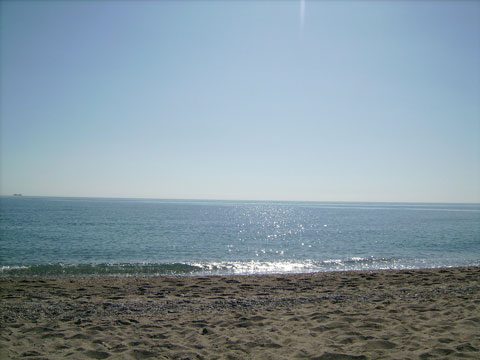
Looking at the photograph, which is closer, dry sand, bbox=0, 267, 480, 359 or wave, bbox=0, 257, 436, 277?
dry sand, bbox=0, 267, 480, 359

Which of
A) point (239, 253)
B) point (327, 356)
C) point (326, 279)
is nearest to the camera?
point (327, 356)

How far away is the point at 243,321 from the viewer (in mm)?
8055

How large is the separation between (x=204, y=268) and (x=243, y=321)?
11.5 m

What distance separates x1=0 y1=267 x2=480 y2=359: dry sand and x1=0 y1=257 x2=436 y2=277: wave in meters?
4.93

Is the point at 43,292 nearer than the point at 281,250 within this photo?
Yes

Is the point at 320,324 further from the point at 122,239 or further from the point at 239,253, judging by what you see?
the point at 122,239

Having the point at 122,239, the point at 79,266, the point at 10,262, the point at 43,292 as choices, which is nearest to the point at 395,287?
the point at 43,292

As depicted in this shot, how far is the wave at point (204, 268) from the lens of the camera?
1783 centimetres

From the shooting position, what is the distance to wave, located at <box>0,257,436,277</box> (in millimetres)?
17828

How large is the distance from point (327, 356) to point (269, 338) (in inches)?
54.5

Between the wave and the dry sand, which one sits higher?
the dry sand

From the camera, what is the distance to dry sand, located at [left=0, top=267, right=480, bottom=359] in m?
6.20

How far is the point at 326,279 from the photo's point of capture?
47.3 ft

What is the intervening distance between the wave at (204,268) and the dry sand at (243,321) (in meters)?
4.93
